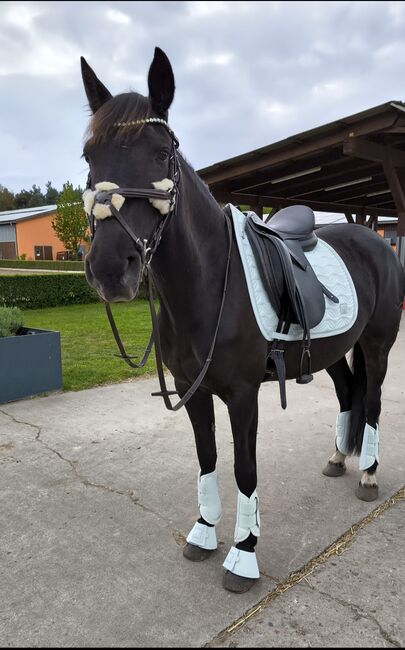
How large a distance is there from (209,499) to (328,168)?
1042 cm

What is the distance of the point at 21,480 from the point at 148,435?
1.14 metres

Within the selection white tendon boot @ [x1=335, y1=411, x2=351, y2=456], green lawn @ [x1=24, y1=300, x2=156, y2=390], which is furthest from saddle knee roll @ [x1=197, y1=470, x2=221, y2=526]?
green lawn @ [x1=24, y1=300, x2=156, y2=390]

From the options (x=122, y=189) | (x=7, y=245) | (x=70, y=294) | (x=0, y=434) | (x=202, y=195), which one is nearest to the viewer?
(x=122, y=189)

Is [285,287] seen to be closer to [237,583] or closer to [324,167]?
[237,583]

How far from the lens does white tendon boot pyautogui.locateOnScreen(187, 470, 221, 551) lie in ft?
7.43

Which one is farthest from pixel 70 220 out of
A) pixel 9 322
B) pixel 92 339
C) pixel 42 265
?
pixel 9 322

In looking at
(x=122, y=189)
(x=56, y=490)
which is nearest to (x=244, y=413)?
(x=122, y=189)

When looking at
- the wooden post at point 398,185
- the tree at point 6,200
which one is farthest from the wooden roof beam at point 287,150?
the tree at point 6,200

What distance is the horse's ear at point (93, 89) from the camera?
1.60 metres

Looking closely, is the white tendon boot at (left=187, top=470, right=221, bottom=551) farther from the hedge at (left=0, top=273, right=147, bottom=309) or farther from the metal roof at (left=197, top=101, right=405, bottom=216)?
the hedge at (left=0, top=273, right=147, bottom=309)

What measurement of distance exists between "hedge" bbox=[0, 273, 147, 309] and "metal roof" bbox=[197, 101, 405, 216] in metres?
4.15

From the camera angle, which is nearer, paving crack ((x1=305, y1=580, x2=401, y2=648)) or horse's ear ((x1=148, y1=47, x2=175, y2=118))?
horse's ear ((x1=148, y1=47, x2=175, y2=118))

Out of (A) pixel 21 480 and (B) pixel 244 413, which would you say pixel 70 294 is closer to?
(A) pixel 21 480

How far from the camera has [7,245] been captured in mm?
41469
